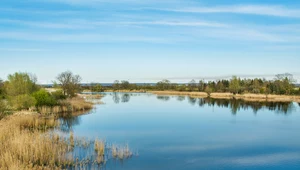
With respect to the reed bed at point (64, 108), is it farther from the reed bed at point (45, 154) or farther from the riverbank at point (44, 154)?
the riverbank at point (44, 154)

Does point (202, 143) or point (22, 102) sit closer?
point (202, 143)

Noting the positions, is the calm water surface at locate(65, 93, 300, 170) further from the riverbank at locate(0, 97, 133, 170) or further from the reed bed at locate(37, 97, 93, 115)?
the reed bed at locate(37, 97, 93, 115)

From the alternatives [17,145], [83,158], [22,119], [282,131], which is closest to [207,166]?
[83,158]

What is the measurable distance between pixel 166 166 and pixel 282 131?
1216cm

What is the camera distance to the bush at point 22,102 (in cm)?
2246

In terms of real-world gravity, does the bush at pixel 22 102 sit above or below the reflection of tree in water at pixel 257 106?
above

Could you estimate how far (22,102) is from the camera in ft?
75.5

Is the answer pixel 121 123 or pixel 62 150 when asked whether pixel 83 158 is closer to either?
pixel 62 150

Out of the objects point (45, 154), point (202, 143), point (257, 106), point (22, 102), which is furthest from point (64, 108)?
point (257, 106)

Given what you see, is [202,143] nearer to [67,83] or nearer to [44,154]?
[44,154]

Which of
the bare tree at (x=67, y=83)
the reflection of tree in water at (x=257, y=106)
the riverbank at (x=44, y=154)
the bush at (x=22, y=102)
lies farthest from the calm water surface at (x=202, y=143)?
the bare tree at (x=67, y=83)

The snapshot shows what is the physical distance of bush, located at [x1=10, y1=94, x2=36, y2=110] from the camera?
73.7 feet

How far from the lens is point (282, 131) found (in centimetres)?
1964

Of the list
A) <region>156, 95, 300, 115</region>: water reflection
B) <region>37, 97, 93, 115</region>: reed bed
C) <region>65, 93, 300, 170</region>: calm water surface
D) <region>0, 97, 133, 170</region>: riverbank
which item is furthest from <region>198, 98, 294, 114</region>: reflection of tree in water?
<region>0, 97, 133, 170</region>: riverbank
